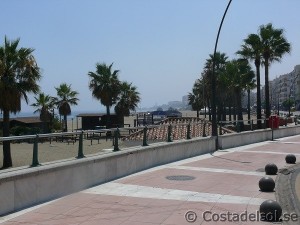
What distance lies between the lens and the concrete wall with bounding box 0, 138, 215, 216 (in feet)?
27.8

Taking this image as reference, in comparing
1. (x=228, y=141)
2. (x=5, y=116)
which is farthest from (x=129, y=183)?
(x=5, y=116)

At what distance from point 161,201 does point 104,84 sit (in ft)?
143

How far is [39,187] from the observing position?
30.3ft

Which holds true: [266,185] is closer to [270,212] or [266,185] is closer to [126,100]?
[270,212]

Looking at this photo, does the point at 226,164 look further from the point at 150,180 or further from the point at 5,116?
the point at 5,116

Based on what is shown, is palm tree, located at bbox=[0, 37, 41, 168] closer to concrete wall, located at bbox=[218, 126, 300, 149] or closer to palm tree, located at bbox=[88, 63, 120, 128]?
concrete wall, located at bbox=[218, 126, 300, 149]

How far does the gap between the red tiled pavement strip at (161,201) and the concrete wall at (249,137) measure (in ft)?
24.1

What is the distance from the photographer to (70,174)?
10.3 metres

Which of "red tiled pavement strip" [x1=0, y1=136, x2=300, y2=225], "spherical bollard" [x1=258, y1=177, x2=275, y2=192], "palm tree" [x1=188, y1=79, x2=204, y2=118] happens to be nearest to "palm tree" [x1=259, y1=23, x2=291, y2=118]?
"red tiled pavement strip" [x1=0, y1=136, x2=300, y2=225]

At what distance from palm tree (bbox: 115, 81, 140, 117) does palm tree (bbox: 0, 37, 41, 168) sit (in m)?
31.0

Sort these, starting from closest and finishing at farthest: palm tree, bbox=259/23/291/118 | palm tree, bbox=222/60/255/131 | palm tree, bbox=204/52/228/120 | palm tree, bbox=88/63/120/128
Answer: palm tree, bbox=259/23/291/118 → palm tree, bbox=88/63/120/128 → palm tree, bbox=222/60/255/131 → palm tree, bbox=204/52/228/120

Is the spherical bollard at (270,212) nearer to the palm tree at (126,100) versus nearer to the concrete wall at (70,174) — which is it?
the concrete wall at (70,174)

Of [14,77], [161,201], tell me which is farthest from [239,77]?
[161,201]

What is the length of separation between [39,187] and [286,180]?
22.9ft
